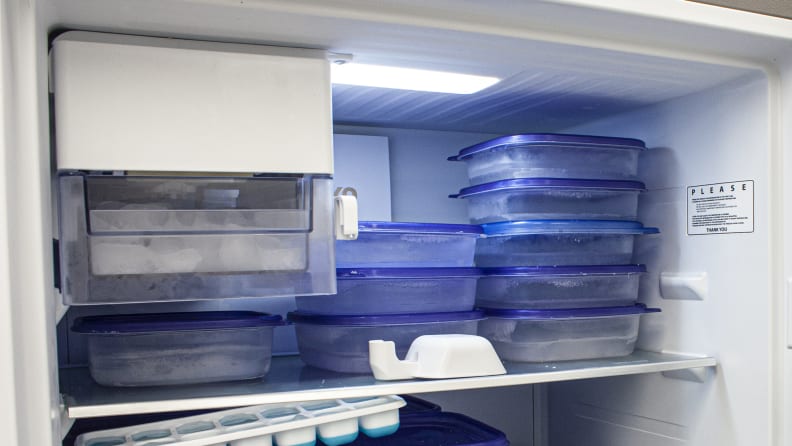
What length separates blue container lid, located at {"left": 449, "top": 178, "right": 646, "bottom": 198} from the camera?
3.38 ft

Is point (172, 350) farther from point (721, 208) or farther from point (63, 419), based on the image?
point (721, 208)

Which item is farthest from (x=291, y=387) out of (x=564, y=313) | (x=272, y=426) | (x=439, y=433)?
(x=564, y=313)

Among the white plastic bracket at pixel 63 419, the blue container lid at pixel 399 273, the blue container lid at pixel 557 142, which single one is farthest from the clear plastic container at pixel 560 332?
the white plastic bracket at pixel 63 419

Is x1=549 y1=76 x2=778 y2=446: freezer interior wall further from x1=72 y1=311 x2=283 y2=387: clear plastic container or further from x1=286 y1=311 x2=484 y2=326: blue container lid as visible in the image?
x1=72 y1=311 x2=283 y2=387: clear plastic container

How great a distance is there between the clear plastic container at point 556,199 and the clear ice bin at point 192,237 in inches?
13.3

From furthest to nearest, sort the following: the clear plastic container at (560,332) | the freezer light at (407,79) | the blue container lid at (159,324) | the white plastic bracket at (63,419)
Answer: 1. the clear plastic container at (560,332)
2. the freezer light at (407,79)
3. the blue container lid at (159,324)
4. the white plastic bracket at (63,419)

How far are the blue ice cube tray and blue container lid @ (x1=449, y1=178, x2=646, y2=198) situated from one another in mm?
357

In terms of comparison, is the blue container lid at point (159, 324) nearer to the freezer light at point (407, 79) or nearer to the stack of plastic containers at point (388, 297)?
the stack of plastic containers at point (388, 297)

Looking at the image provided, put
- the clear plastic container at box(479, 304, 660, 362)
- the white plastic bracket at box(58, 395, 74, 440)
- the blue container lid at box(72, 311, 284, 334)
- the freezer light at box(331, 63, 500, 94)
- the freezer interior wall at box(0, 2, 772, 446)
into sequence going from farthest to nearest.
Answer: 1. the clear plastic container at box(479, 304, 660, 362)
2. the freezer light at box(331, 63, 500, 94)
3. the blue container lid at box(72, 311, 284, 334)
4. the white plastic bracket at box(58, 395, 74, 440)
5. the freezer interior wall at box(0, 2, 772, 446)

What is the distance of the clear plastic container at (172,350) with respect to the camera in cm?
82

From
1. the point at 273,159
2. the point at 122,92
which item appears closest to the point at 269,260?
the point at 273,159

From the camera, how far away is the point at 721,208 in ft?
3.37

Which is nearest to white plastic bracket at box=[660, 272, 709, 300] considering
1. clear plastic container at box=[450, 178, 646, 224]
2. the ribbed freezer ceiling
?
clear plastic container at box=[450, 178, 646, 224]

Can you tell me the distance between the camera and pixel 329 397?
31.1 inches
